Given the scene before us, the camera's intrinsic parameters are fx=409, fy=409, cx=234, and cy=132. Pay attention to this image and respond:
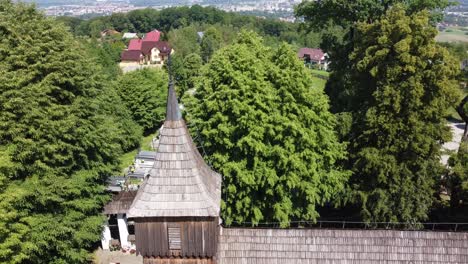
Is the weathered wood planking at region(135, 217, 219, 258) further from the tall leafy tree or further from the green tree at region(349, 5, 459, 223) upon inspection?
the tall leafy tree

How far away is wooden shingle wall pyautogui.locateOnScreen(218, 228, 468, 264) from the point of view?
47.8ft

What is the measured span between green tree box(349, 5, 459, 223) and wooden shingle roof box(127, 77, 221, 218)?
10770 mm

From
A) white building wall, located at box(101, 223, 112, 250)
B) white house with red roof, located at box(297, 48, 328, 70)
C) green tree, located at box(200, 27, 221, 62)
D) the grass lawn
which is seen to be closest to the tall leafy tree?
the grass lawn

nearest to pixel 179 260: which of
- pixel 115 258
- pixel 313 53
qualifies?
pixel 115 258

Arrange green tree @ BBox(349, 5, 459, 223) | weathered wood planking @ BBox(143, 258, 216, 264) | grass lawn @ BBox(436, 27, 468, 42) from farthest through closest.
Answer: grass lawn @ BBox(436, 27, 468, 42) < green tree @ BBox(349, 5, 459, 223) < weathered wood planking @ BBox(143, 258, 216, 264)

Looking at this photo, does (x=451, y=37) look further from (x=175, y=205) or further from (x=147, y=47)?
(x=175, y=205)

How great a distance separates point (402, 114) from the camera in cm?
2019

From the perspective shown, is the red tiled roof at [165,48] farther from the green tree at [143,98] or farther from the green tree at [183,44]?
the green tree at [143,98]

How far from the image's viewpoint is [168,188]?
12.9 m

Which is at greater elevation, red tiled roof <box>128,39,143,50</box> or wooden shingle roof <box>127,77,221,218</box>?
wooden shingle roof <box>127,77,221,218</box>

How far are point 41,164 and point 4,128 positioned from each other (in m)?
2.25

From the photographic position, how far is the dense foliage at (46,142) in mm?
18141

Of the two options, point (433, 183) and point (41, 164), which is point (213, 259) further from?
point (433, 183)

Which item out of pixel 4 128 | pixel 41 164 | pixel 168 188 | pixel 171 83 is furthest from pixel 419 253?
pixel 4 128
